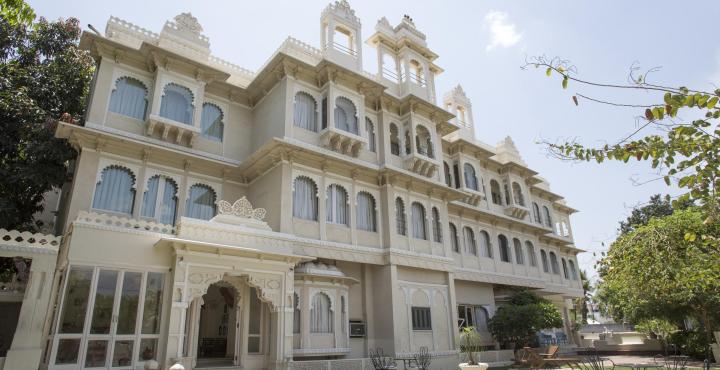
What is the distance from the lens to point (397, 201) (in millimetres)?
18219

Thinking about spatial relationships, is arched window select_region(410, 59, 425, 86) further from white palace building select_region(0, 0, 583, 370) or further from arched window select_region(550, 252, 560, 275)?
arched window select_region(550, 252, 560, 275)

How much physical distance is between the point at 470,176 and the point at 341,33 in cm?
1016

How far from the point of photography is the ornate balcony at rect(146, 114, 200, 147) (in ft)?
47.9

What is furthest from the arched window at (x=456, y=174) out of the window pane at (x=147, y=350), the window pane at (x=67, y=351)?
the window pane at (x=67, y=351)

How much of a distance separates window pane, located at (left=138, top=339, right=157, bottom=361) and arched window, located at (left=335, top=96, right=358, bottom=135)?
9730 mm

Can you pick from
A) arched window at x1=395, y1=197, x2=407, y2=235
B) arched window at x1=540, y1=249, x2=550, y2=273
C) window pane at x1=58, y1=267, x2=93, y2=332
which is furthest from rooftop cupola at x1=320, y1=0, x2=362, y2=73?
arched window at x1=540, y1=249, x2=550, y2=273

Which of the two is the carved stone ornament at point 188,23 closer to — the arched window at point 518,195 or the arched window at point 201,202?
the arched window at point 201,202

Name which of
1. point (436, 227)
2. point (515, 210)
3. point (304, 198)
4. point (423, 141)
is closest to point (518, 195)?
point (515, 210)

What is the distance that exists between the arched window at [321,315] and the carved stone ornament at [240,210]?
3.41 meters

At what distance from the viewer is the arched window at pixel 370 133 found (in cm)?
1864

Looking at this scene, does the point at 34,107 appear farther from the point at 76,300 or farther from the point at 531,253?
the point at 531,253

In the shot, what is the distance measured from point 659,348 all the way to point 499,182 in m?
12.3

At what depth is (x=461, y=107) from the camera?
25953mm

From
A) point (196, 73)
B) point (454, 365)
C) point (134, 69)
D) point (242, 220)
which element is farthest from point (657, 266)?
point (134, 69)
